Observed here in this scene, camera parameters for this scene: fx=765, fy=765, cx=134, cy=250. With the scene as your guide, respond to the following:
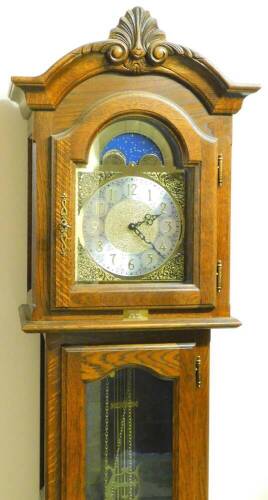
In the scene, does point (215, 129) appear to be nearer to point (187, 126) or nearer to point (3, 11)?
point (187, 126)

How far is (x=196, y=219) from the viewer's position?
1.42 meters

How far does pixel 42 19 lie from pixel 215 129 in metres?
0.50

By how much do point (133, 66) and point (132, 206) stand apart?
10.0 inches

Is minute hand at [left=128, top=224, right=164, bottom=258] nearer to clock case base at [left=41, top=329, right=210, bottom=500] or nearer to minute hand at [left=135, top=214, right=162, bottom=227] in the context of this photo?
minute hand at [left=135, top=214, right=162, bottom=227]

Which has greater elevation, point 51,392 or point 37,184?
point 37,184

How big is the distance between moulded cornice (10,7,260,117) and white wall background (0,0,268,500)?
29 centimetres

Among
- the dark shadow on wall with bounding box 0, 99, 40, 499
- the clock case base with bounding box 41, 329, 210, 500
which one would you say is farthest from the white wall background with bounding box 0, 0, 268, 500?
the clock case base with bounding box 41, 329, 210, 500

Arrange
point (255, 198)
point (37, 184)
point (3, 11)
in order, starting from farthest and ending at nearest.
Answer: point (255, 198)
point (3, 11)
point (37, 184)

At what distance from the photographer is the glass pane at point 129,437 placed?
4.71ft

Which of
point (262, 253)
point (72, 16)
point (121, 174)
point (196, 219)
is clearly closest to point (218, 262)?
point (196, 219)

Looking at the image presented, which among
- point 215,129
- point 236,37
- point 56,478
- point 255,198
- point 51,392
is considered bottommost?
point 56,478

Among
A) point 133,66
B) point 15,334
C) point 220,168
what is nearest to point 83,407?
point 15,334

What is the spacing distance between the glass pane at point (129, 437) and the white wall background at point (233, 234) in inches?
10.9

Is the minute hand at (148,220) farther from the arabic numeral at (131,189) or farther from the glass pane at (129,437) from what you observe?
the glass pane at (129,437)
